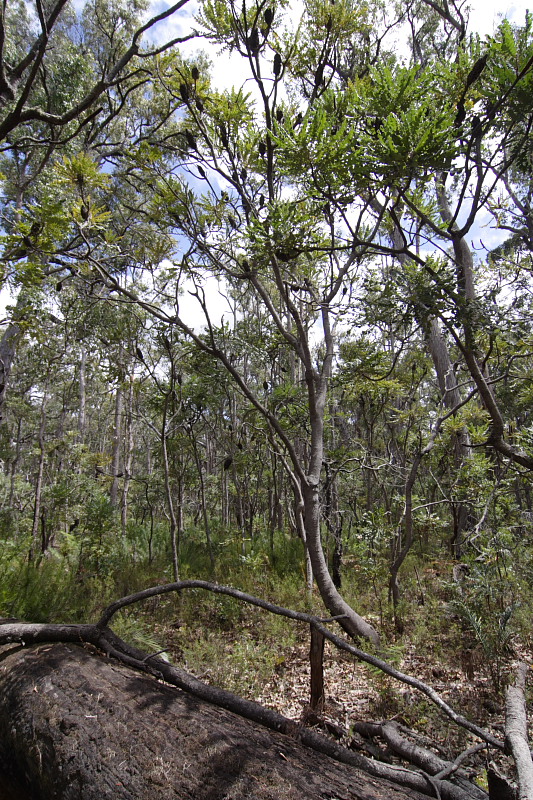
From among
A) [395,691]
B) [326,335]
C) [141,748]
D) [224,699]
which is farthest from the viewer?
[326,335]

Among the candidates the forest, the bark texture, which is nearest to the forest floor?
the forest

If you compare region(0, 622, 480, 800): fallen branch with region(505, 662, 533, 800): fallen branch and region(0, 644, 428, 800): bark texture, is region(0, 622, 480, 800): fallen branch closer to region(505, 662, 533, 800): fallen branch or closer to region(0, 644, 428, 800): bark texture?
region(0, 644, 428, 800): bark texture

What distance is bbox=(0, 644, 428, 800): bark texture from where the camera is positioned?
5.21 feet

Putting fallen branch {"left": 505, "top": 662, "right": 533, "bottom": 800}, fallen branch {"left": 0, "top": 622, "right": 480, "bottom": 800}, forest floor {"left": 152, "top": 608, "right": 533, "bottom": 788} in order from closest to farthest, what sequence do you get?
fallen branch {"left": 505, "top": 662, "right": 533, "bottom": 800}
fallen branch {"left": 0, "top": 622, "right": 480, "bottom": 800}
forest floor {"left": 152, "top": 608, "right": 533, "bottom": 788}

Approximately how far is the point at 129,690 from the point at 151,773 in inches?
22.2

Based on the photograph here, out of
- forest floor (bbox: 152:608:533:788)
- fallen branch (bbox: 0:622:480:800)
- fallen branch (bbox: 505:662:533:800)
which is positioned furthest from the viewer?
forest floor (bbox: 152:608:533:788)

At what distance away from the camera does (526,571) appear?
4.56m

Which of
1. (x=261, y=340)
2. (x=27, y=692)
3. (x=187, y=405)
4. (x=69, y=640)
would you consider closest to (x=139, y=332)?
(x=187, y=405)

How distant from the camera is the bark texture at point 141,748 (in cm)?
159

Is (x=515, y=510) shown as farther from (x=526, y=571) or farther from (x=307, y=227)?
(x=307, y=227)

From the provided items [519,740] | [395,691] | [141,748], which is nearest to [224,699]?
[141,748]

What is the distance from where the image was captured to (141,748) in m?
1.77

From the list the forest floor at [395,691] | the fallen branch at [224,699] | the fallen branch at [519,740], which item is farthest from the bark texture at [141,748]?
the forest floor at [395,691]

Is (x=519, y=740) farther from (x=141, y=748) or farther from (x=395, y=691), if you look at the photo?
(x=141, y=748)
